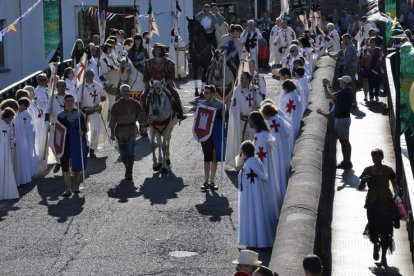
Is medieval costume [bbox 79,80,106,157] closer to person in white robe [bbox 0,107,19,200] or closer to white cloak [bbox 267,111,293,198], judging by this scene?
person in white robe [bbox 0,107,19,200]

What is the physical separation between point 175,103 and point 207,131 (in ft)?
6.48

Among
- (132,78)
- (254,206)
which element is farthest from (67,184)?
(132,78)

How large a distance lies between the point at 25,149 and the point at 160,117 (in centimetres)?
227

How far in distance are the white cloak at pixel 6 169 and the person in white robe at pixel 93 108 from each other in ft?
9.81

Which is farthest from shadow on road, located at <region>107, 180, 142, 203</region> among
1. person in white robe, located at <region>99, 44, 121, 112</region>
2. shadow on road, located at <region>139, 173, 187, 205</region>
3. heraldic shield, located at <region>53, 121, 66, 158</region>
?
person in white robe, located at <region>99, 44, 121, 112</region>

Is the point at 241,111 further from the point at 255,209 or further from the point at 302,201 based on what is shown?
the point at 302,201

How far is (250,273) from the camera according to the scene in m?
11.8

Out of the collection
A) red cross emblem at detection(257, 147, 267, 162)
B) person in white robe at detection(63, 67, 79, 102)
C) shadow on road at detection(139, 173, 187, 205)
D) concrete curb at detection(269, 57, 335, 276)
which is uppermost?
person in white robe at detection(63, 67, 79, 102)

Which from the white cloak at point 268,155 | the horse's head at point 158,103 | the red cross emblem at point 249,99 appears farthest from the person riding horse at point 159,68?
the white cloak at point 268,155

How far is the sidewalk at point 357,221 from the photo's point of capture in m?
15.8

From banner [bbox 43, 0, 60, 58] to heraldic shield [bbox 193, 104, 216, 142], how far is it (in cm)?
689

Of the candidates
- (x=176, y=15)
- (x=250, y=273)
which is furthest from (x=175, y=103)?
(x=176, y=15)

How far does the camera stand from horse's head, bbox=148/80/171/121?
22391 millimetres

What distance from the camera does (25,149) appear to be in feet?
71.8
